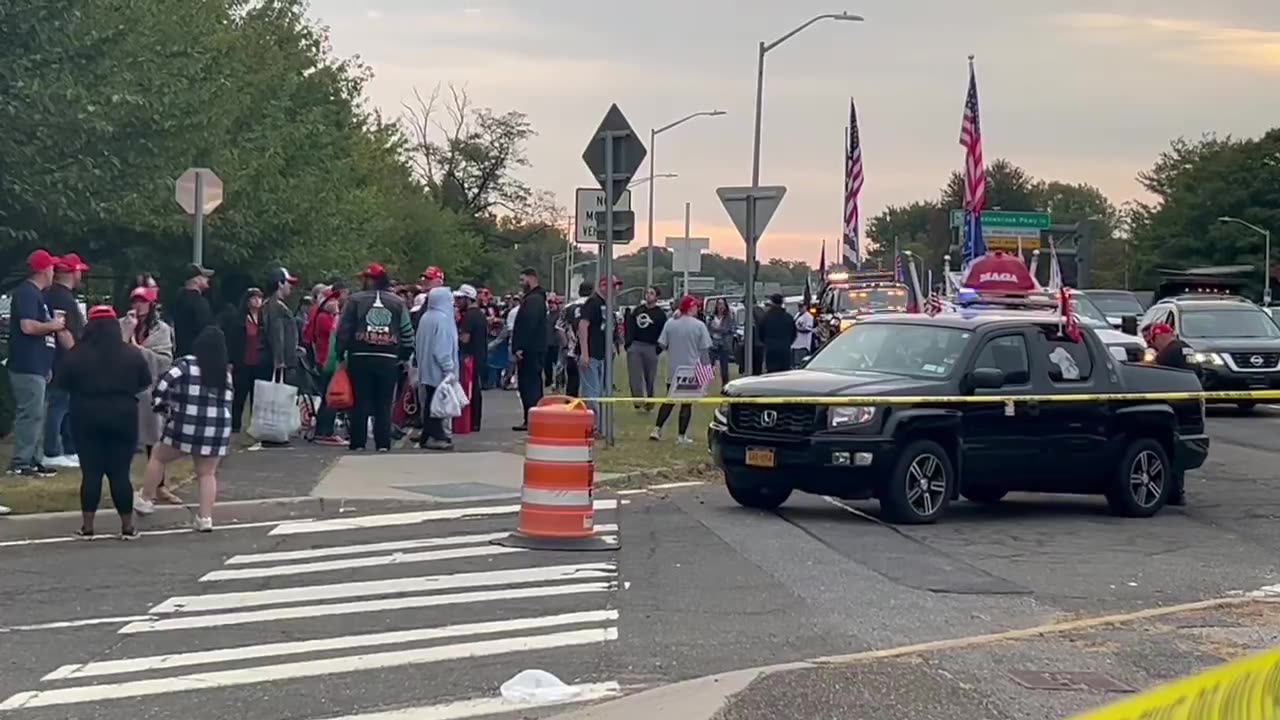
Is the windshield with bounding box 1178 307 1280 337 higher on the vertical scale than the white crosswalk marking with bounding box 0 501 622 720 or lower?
higher

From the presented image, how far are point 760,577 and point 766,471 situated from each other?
2.90 meters

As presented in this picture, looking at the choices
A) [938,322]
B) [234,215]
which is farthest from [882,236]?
[938,322]

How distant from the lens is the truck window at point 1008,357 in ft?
46.1

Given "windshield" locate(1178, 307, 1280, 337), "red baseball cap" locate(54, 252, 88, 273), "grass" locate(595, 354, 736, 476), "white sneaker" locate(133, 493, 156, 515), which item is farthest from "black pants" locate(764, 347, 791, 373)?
"white sneaker" locate(133, 493, 156, 515)

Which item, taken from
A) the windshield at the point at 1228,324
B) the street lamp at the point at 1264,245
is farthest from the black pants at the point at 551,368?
the street lamp at the point at 1264,245

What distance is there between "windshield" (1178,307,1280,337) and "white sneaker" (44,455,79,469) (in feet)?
62.9

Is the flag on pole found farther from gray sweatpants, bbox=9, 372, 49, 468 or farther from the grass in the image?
gray sweatpants, bbox=9, 372, 49, 468

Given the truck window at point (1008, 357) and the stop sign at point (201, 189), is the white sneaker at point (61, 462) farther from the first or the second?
the truck window at point (1008, 357)

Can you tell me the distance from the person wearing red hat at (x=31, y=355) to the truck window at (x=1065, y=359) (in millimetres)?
8312

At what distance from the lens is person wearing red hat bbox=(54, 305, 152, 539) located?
37.9ft

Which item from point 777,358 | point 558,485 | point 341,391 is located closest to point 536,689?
point 558,485

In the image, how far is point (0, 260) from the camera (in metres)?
23.0

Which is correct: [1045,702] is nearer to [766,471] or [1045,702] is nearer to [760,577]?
[760,577]

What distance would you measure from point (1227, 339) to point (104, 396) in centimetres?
2097
